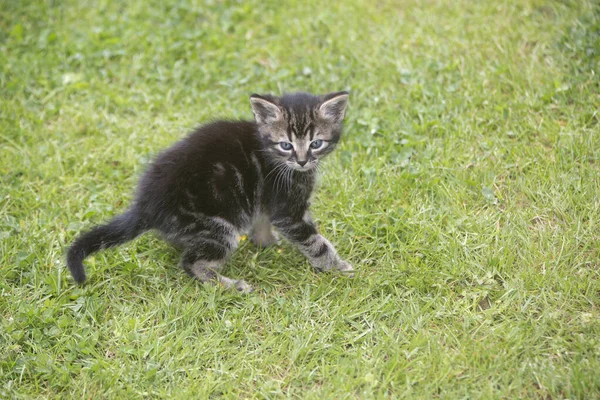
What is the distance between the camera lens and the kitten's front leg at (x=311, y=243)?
4426 millimetres

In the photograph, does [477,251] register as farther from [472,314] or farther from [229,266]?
[229,266]

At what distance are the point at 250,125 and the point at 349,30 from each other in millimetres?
2630

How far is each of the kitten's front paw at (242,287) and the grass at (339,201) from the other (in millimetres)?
105

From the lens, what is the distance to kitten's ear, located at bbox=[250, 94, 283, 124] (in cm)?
433

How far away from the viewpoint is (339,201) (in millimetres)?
4949

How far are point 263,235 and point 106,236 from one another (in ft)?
4.18

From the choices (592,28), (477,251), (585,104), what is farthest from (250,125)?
(592,28)

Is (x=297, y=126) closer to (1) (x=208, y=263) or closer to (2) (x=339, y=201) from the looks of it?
(2) (x=339, y=201)

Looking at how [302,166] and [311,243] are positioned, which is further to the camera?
[311,243]

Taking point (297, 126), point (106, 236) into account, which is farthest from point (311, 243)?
point (106, 236)

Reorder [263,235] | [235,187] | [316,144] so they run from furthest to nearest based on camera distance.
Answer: [263,235], [316,144], [235,187]

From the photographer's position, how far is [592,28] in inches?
231

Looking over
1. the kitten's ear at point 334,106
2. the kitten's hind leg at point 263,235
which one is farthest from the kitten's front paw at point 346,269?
the kitten's ear at point 334,106

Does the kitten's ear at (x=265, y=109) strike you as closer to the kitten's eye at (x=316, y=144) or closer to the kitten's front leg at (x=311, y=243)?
→ the kitten's eye at (x=316, y=144)
